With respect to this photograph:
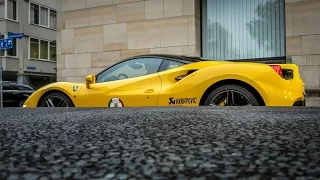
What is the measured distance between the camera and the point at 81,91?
6.60 meters

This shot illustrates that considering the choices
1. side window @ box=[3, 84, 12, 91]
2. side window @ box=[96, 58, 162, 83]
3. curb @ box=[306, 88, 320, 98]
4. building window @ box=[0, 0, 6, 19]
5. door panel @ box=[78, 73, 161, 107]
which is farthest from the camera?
building window @ box=[0, 0, 6, 19]

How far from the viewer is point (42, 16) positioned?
35.2 m

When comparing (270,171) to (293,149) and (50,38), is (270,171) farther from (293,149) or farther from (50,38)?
(50,38)

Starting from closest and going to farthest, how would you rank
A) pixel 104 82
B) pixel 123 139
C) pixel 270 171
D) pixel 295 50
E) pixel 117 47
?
pixel 270 171 < pixel 123 139 < pixel 104 82 < pixel 295 50 < pixel 117 47

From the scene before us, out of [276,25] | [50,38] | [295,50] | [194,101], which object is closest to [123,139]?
[194,101]

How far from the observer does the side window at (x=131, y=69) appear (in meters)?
6.19

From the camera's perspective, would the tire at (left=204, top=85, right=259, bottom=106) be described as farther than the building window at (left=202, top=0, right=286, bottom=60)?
No

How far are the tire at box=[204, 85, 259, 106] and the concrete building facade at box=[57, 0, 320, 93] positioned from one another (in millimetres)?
6439

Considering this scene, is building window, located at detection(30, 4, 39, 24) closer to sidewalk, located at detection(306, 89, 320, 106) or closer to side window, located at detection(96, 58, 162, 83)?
sidewalk, located at detection(306, 89, 320, 106)

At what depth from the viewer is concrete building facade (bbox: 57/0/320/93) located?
1120 cm

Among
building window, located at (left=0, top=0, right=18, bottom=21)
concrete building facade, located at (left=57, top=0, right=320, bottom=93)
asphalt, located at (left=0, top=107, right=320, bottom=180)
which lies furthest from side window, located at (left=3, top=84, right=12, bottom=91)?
building window, located at (left=0, top=0, right=18, bottom=21)

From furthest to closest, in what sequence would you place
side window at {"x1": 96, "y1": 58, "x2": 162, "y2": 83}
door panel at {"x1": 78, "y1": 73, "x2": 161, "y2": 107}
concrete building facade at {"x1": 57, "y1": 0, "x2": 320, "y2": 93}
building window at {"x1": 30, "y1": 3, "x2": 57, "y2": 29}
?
building window at {"x1": 30, "y1": 3, "x2": 57, "y2": 29}, concrete building facade at {"x1": 57, "y1": 0, "x2": 320, "y2": 93}, side window at {"x1": 96, "y1": 58, "x2": 162, "y2": 83}, door panel at {"x1": 78, "y1": 73, "x2": 161, "y2": 107}

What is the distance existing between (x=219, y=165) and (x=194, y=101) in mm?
4444

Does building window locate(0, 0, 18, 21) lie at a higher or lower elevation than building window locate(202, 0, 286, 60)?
higher
